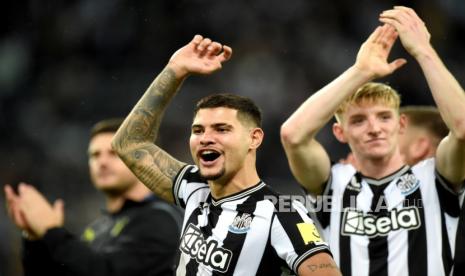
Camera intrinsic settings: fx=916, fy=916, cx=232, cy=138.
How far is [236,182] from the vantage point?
4273 millimetres

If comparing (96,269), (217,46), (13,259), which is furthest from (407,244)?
(13,259)

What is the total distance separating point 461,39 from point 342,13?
158 cm

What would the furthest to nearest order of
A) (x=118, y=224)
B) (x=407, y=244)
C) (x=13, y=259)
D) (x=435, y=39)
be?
(x=435, y=39) → (x=13, y=259) → (x=118, y=224) → (x=407, y=244)

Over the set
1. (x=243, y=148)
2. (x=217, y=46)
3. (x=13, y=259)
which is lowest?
(x=13, y=259)

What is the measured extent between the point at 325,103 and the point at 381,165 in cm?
53

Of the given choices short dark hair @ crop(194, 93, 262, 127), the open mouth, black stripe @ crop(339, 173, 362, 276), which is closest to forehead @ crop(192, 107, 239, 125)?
short dark hair @ crop(194, 93, 262, 127)

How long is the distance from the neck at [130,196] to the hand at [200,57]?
66.6 inches

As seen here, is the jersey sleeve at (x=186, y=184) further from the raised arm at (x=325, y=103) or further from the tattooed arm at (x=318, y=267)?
the tattooed arm at (x=318, y=267)

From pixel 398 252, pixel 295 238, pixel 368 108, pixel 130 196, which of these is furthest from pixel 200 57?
pixel 130 196

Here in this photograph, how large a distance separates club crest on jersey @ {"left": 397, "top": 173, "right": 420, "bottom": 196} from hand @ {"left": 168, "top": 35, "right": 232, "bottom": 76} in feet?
3.64

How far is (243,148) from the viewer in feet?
13.9

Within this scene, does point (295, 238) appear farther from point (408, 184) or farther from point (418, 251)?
point (408, 184)

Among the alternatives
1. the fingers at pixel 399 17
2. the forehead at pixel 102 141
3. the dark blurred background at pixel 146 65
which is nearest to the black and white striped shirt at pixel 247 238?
the fingers at pixel 399 17

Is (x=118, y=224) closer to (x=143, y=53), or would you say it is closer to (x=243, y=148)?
(x=243, y=148)
